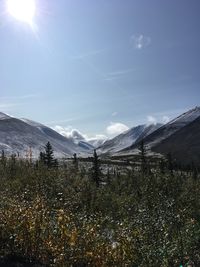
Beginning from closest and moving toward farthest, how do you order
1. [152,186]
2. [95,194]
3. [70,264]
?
1. [70,264]
2. [152,186]
3. [95,194]

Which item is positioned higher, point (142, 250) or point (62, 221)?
point (62, 221)

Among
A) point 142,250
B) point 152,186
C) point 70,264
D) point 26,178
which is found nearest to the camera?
point 70,264

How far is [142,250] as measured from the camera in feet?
47.1

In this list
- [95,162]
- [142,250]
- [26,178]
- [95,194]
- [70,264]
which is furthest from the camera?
[95,162]

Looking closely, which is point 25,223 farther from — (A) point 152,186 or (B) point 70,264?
(A) point 152,186

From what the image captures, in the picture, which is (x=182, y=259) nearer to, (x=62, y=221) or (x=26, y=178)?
(x=62, y=221)

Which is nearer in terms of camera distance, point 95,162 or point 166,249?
point 166,249

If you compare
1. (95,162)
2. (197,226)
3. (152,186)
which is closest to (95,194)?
(152,186)

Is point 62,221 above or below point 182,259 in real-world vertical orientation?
above

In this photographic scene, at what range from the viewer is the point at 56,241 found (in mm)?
13867

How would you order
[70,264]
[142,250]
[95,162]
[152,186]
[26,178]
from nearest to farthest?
1. [70,264]
2. [142,250]
3. [152,186]
4. [26,178]
5. [95,162]

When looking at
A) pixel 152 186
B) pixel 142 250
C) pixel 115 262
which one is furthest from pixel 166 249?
pixel 152 186

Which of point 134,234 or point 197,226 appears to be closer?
point 134,234

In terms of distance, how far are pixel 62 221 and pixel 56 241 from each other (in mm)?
710
